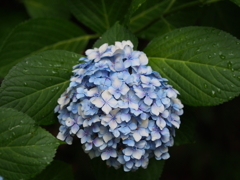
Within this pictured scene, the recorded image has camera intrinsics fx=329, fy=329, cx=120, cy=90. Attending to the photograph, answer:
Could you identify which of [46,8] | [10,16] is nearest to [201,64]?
[46,8]

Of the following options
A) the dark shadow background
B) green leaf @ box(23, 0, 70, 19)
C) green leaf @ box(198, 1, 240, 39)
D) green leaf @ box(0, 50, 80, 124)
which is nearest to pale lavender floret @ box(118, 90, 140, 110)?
green leaf @ box(0, 50, 80, 124)

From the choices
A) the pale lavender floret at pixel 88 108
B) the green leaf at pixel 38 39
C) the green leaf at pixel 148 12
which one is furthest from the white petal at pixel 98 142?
the green leaf at pixel 148 12

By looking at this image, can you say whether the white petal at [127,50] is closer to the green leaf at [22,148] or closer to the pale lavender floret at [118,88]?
the pale lavender floret at [118,88]

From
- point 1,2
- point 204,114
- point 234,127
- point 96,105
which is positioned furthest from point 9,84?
point 234,127

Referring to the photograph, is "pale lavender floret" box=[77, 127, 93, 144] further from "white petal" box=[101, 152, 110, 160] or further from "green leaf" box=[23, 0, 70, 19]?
"green leaf" box=[23, 0, 70, 19]

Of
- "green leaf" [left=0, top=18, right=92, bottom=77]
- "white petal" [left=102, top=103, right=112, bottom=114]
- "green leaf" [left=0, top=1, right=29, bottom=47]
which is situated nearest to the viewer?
"white petal" [left=102, top=103, right=112, bottom=114]

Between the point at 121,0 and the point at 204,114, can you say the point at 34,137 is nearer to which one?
the point at 121,0
